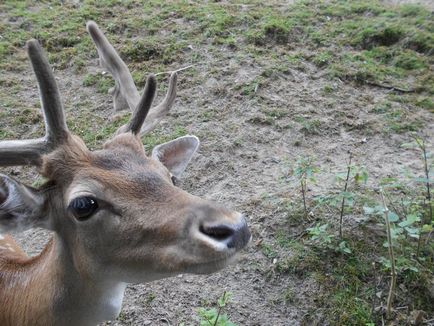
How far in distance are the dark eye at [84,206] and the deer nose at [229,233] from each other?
0.71 meters

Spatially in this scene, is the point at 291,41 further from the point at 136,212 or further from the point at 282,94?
the point at 136,212

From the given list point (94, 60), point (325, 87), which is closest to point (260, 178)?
point (325, 87)

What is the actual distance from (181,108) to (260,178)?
169cm

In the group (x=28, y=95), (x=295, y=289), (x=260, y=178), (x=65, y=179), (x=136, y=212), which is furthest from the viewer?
(x=28, y=95)

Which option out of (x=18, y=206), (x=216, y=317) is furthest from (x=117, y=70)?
(x=216, y=317)

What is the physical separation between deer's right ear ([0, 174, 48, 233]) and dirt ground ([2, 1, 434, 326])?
144 cm

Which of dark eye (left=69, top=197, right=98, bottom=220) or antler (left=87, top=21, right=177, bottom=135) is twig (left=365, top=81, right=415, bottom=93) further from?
dark eye (left=69, top=197, right=98, bottom=220)

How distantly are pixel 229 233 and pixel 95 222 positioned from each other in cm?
82

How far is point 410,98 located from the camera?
6.41m

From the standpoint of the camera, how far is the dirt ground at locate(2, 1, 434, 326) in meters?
4.03

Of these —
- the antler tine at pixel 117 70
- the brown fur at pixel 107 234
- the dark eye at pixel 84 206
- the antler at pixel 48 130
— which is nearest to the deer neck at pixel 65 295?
the brown fur at pixel 107 234

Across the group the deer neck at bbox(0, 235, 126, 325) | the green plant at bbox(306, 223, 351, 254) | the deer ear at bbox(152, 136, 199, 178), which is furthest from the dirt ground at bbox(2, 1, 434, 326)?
the deer ear at bbox(152, 136, 199, 178)

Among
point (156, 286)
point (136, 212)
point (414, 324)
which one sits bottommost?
point (156, 286)

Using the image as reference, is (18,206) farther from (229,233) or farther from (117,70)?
(117,70)
